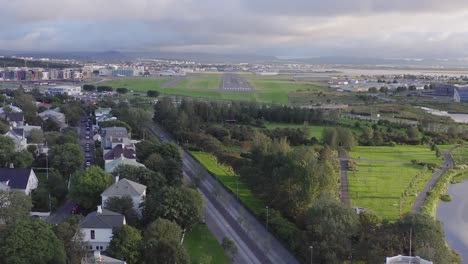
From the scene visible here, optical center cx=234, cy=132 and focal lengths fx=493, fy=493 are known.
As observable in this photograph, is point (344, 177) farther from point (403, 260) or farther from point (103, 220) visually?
point (103, 220)

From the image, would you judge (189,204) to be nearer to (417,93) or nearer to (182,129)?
(182,129)

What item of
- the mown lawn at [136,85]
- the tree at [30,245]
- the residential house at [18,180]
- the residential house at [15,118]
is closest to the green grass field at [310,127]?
the residential house at [15,118]

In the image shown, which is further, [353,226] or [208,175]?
[208,175]

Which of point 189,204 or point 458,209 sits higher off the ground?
point 189,204

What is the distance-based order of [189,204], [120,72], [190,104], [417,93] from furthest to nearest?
[120,72]
[417,93]
[190,104]
[189,204]

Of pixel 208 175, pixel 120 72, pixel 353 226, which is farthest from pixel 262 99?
pixel 120 72

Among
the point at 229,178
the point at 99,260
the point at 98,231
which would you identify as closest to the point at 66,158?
the point at 229,178
